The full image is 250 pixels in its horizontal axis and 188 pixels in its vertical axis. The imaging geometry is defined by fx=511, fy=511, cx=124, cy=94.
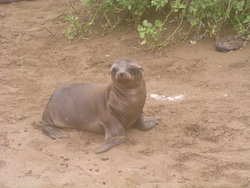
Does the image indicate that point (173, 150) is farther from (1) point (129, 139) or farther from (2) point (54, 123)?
(2) point (54, 123)

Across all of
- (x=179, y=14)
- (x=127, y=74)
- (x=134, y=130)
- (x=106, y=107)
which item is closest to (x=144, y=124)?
(x=134, y=130)

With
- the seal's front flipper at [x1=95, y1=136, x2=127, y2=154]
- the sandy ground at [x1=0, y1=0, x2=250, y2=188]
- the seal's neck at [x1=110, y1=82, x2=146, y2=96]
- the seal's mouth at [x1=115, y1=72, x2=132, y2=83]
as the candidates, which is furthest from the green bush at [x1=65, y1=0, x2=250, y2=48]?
the seal's front flipper at [x1=95, y1=136, x2=127, y2=154]

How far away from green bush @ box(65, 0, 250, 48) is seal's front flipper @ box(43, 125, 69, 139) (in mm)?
1876

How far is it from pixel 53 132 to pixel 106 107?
61cm

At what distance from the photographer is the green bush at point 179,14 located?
21.2ft

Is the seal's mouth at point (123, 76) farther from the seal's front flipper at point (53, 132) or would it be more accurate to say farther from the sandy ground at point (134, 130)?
the seal's front flipper at point (53, 132)

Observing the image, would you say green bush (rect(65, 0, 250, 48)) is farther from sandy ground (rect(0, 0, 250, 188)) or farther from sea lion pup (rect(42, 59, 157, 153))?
sea lion pup (rect(42, 59, 157, 153))

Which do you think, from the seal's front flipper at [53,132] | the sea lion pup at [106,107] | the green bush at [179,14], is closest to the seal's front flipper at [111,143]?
the sea lion pup at [106,107]

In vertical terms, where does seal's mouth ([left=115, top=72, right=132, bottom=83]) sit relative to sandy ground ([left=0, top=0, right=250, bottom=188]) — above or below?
above

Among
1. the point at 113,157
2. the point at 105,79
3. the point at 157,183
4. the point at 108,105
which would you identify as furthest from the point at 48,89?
the point at 157,183

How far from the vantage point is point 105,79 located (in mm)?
6367

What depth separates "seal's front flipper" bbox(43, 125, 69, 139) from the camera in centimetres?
509

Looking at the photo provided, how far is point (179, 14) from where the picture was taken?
23.5ft

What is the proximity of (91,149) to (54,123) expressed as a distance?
2.25 feet
